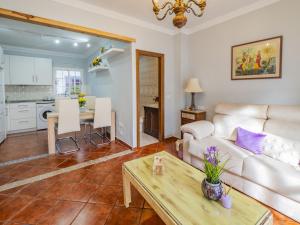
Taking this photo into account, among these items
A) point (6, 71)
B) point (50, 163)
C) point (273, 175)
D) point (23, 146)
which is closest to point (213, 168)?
point (273, 175)

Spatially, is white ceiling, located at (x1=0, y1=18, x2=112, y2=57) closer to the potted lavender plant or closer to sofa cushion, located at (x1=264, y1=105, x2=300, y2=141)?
sofa cushion, located at (x1=264, y1=105, x2=300, y2=141)

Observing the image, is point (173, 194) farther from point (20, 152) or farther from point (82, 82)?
point (82, 82)

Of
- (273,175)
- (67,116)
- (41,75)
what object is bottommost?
(273,175)

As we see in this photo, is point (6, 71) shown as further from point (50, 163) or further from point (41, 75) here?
point (50, 163)

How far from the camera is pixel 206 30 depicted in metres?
3.42

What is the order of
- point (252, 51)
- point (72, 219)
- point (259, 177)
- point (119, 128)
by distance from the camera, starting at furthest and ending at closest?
point (119, 128)
point (252, 51)
point (259, 177)
point (72, 219)

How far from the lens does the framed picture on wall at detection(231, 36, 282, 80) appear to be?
2482mm

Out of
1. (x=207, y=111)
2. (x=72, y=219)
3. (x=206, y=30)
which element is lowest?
(x=72, y=219)

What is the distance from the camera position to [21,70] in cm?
498

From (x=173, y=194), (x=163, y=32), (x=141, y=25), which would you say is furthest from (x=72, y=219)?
(x=163, y=32)

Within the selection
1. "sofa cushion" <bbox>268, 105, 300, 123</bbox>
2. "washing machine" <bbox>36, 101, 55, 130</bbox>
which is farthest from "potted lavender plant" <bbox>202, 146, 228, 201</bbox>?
"washing machine" <bbox>36, 101, 55, 130</bbox>

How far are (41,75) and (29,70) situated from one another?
34 cm

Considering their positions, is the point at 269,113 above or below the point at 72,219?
above

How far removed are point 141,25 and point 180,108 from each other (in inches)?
78.2
